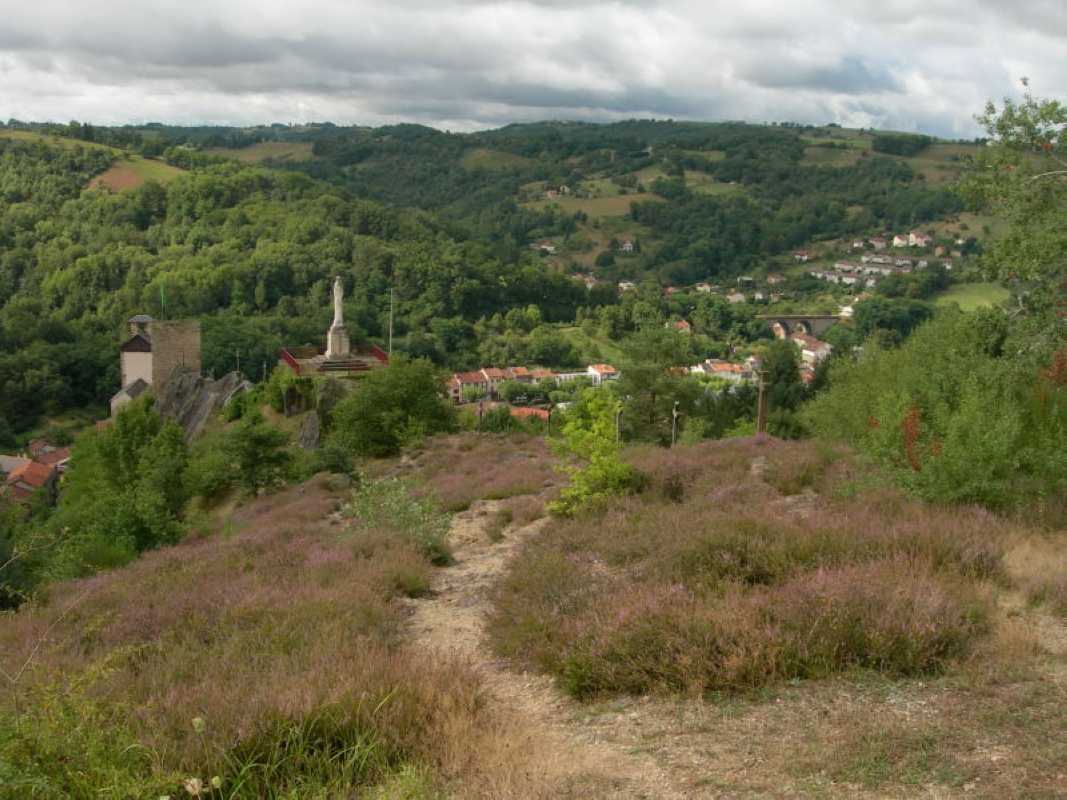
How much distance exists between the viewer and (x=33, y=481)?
37.8 metres

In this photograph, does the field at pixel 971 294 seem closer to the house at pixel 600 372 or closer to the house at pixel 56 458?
the house at pixel 600 372

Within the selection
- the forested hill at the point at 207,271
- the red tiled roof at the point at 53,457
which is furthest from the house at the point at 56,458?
the forested hill at the point at 207,271

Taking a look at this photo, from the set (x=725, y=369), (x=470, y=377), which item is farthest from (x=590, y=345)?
(x=470, y=377)

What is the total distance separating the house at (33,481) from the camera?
1378 inches

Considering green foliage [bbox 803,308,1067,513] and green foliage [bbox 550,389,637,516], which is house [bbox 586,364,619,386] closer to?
green foliage [bbox 550,389,637,516]

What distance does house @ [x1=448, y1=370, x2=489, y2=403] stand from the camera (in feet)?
185

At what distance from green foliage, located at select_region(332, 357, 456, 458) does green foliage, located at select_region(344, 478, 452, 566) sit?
9168mm

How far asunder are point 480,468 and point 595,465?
21.9 feet

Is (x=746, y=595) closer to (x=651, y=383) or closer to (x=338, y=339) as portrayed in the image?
(x=651, y=383)

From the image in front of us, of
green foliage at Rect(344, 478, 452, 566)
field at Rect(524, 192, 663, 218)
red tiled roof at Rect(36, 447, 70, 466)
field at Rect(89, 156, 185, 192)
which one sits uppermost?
field at Rect(524, 192, 663, 218)

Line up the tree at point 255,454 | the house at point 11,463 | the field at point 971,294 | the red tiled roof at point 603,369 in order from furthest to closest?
1. the field at point 971,294
2. the red tiled roof at point 603,369
3. the house at point 11,463
4. the tree at point 255,454

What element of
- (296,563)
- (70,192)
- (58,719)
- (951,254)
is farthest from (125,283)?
(951,254)

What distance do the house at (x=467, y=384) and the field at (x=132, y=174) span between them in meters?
60.1

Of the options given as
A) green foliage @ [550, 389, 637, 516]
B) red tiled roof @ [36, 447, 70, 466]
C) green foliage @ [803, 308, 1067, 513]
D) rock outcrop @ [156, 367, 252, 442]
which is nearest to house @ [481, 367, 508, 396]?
rock outcrop @ [156, 367, 252, 442]
